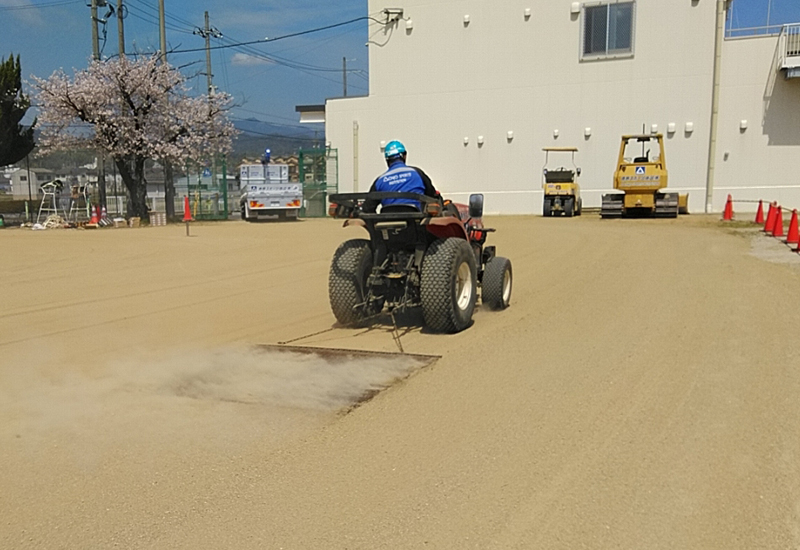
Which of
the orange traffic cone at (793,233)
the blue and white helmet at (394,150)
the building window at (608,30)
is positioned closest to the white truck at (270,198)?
the building window at (608,30)

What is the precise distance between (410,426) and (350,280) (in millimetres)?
3120

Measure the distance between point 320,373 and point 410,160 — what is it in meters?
28.0

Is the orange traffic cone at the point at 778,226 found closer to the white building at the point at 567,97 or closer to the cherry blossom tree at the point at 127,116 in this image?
the white building at the point at 567,97

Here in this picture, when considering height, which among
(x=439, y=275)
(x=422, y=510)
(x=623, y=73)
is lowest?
(x=422, y=510)

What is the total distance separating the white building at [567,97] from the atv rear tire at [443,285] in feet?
78.0

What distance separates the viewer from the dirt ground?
3.61m

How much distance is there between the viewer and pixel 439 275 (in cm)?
730

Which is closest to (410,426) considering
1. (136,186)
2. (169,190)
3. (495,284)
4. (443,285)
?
(443,285)

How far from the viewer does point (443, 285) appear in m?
7.29

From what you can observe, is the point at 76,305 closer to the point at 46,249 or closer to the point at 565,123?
the point at 46,249

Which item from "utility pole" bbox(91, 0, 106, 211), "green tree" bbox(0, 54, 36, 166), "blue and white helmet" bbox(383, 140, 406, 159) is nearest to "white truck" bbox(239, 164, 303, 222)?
"utility pole" bbox(91, 0, 106, 211)

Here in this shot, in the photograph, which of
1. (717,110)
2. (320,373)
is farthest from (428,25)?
(320,373)

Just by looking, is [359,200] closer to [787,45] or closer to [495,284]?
[495,284]

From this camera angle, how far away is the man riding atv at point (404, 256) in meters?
7.36
